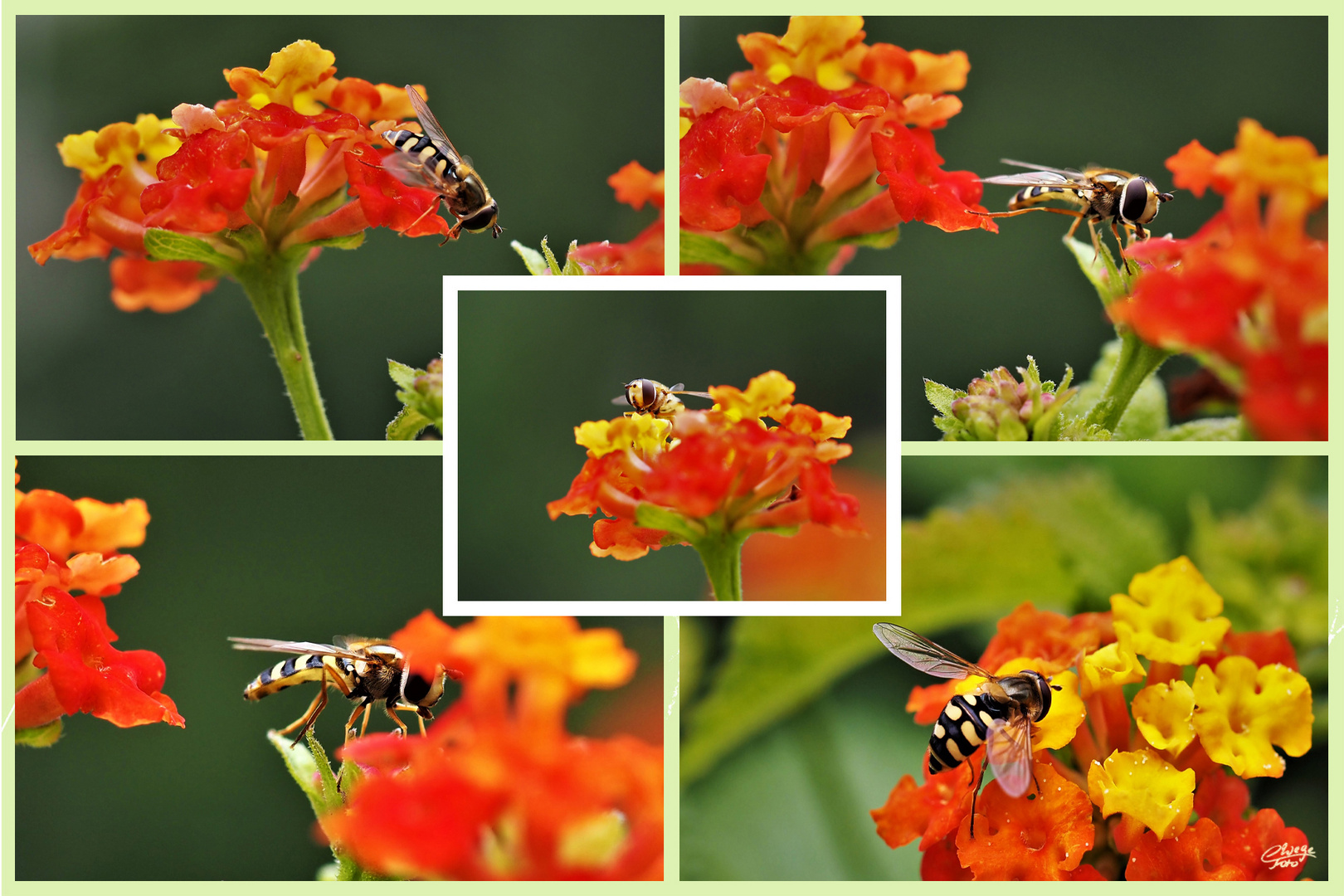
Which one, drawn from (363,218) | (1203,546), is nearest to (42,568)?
(363,218)

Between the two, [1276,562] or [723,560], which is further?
[1276,562]

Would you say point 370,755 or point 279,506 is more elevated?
point 279,506

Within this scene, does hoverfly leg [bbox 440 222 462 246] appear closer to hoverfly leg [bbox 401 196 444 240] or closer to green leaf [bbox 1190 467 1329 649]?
hoverfly leg [bbox 401 196 444 240]

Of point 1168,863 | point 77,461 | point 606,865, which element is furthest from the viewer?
point 77,461

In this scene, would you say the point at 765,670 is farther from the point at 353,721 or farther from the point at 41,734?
the point at 41,734

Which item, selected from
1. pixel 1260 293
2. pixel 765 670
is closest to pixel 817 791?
pixel 765 670

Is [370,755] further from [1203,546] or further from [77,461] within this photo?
[1203,546]

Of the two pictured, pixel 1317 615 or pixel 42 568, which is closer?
pixel 42 568

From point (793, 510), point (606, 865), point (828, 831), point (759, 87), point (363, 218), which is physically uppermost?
point (759, 87)

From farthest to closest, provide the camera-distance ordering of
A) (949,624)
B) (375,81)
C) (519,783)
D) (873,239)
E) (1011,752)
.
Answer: (949,624)
(375,81)
(873,239)
(1011,752)
(519,783)
